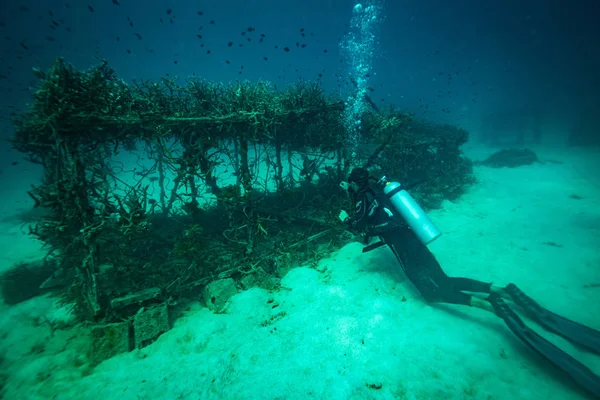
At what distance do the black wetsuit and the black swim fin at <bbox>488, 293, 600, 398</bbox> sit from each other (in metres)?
0.91

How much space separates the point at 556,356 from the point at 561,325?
4.55ft

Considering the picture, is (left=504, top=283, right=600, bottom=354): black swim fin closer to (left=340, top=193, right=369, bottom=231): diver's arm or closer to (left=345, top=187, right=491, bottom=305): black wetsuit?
(left=345, top=187, right=491, bottom=305): black wetsuit

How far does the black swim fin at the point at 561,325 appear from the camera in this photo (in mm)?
4492

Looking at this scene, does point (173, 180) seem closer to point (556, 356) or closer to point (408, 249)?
point (408, 249)

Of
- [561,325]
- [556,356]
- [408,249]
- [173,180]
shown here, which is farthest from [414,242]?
[173,180]

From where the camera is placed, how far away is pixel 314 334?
4855 millimetres

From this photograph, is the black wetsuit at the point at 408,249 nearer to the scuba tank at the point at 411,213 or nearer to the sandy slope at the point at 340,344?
the scuba tank at the point at 411,213

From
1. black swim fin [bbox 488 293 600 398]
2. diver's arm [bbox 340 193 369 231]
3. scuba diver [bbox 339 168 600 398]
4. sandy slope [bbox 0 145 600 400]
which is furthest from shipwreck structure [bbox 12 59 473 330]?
black swim fin [bbox 488 293 600 398]

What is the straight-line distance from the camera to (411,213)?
20.0 feet

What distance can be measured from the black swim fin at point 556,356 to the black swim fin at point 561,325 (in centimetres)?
81

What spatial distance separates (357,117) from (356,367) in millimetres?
9731

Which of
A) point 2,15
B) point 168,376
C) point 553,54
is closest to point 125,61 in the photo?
point 2,15

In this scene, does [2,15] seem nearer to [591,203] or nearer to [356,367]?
[356,367]

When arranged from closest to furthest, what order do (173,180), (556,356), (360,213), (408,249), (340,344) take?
(556,356), (340,344), (360,213), (408,249), (173,180)
